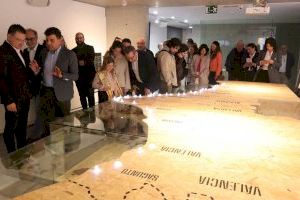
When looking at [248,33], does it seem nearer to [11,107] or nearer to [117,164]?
[11,107]

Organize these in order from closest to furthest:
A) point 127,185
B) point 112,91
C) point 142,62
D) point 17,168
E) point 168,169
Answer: point 127,185
point 168,169
point 17,168
point 112,91
point 142,62

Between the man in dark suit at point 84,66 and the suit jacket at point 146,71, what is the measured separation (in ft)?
4.70

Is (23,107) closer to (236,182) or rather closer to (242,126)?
(242,126)

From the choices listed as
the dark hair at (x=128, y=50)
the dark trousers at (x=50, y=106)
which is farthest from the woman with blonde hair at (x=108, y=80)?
the dark trousers at (x=50, y=106)

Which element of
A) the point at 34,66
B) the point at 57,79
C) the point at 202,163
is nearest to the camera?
A: the point at 202,163

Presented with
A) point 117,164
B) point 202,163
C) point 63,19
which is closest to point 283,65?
point 63,19

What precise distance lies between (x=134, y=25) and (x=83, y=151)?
518 cm

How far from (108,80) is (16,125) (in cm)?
128

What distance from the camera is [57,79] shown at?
11.5 ft

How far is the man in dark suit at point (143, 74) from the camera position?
14.0ft

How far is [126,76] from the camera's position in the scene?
4.12 meters

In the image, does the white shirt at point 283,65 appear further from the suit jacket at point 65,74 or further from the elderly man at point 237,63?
the suit jacket at point 65,74

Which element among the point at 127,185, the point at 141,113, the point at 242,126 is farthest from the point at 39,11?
the point at 127,185

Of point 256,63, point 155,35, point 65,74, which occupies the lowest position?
point 65,74
